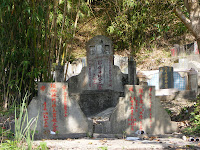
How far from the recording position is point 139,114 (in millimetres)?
4598

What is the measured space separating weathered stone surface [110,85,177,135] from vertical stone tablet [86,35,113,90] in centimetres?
277

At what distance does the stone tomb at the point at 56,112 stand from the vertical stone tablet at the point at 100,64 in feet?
9.65

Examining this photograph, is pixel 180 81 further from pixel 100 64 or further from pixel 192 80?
pixel 100 64

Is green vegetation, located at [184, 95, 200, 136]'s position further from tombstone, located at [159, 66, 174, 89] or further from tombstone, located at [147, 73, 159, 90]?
tombstone, located at [147, 73, 159, 90]

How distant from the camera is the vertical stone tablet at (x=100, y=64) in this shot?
7367mm

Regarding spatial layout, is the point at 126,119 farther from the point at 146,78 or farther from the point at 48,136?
the point at 146,78

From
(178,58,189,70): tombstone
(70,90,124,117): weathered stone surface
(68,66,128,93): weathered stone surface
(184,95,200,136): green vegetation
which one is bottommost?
(184,95,200,136): green vegetation

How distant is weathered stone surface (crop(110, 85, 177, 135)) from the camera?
4547mm

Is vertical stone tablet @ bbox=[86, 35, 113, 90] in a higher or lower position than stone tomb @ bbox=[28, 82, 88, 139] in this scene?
higher

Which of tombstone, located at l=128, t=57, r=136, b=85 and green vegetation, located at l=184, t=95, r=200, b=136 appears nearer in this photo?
green vegetation, located at l=184, t=95, r=200, b=136

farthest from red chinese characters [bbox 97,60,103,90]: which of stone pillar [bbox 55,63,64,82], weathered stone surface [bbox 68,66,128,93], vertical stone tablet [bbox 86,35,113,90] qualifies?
stone pillar [bbox 55,63,64,82]

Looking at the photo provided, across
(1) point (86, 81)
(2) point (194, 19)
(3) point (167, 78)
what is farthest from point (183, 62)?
(2) point (194, 19)

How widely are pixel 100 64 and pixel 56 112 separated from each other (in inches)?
123


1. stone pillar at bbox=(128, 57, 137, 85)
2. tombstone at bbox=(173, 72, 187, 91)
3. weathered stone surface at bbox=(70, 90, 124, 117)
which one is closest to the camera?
weathered stone surface at bbox=(70, 90, 124, 117)
